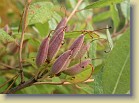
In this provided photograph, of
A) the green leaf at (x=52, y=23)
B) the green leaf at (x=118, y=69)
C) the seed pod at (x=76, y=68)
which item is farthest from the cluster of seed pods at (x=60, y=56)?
the green leaf at (x=52, y=23)

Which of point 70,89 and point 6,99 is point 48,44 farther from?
point 70,89

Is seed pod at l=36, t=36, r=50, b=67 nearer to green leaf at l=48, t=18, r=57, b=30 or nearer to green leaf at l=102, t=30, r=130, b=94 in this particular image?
green leaf at l=102, t=30, r=130, b=94

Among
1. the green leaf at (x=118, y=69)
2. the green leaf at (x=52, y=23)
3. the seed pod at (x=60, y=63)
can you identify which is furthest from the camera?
the green leaf at (x=52, y=23)

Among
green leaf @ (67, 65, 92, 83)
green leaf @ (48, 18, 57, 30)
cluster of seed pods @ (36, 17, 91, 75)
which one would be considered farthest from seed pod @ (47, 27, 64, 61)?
green leaf @ (48, 18, 57, 30)

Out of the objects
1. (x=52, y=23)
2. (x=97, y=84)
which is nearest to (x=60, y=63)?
(x=97, y=84)

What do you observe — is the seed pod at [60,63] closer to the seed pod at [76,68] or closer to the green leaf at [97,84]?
the seed pod at [76,68]

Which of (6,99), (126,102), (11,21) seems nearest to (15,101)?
(6,99)
